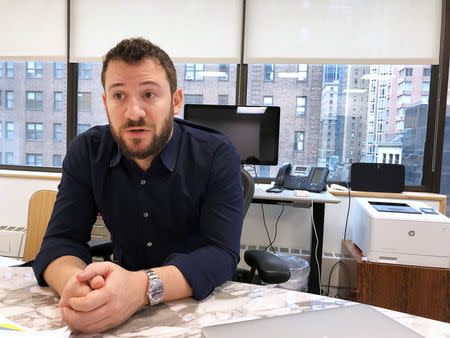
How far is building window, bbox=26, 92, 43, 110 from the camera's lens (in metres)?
3.37

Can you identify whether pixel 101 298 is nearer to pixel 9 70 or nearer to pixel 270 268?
pixel 270 268

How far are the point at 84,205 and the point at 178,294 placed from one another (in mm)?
464

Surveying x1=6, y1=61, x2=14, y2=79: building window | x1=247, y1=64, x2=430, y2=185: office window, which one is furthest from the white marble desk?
x1=6, y1=61, x2=14, y2=79: building window

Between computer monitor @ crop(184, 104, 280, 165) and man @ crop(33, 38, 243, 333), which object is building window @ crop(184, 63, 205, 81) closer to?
computer monitor @ crop(184, 104, 280, 165)

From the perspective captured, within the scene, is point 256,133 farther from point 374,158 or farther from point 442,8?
point 442,8

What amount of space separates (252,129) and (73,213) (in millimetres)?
1715

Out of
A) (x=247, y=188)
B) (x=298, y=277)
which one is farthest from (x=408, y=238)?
(x=247, y=188)

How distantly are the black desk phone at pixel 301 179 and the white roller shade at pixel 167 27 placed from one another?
1.07 m

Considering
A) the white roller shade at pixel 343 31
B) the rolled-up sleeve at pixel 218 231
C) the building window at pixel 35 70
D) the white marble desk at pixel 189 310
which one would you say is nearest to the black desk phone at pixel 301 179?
the white roller shade at pixel 343 31

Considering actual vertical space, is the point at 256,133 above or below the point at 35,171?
above

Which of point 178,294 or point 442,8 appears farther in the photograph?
point 442,8

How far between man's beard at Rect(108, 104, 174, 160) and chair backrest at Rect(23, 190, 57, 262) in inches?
38.0

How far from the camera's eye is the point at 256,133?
8.36 feet

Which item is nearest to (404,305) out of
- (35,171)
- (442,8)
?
(442,8)
